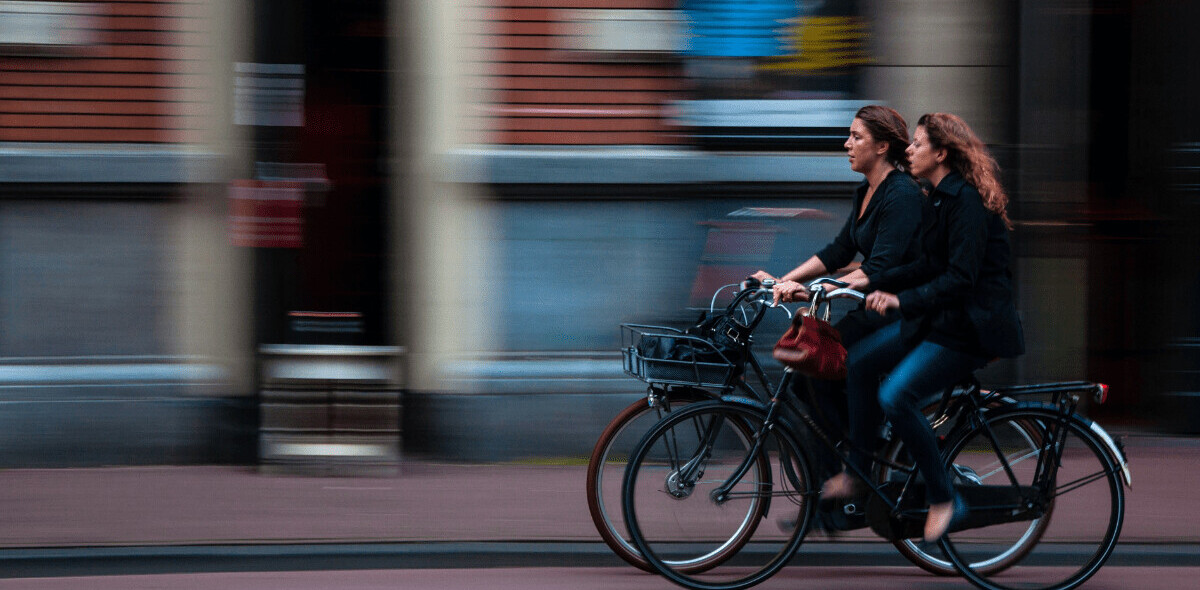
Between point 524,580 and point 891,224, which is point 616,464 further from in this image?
point 891,224

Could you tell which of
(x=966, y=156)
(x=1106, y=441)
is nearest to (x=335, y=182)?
(x=966, y=156)

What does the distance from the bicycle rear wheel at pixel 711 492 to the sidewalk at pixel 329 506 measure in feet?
1.95

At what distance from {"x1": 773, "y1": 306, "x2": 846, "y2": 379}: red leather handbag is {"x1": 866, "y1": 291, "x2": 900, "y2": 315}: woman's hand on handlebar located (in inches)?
6.7

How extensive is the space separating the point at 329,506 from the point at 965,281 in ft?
10.6

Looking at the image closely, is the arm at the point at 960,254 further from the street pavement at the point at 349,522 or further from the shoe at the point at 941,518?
the street pavement at the point at 349,522

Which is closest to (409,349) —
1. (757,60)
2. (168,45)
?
(168,45)

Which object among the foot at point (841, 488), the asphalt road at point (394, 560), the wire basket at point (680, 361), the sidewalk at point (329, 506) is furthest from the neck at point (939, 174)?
the sidewalk at point (329, 506)

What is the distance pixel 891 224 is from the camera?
4.20m

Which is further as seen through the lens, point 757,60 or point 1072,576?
point 757,60

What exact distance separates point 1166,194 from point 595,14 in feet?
12.1

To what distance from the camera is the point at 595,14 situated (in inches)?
268

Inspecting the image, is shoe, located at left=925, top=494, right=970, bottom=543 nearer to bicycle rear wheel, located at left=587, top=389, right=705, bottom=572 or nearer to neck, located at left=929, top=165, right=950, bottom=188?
bicycle rear wheel, located at left=587, top=389, right=705, bottom=572

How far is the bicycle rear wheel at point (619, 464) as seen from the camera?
427cm

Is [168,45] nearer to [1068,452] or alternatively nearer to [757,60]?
[757,60]
